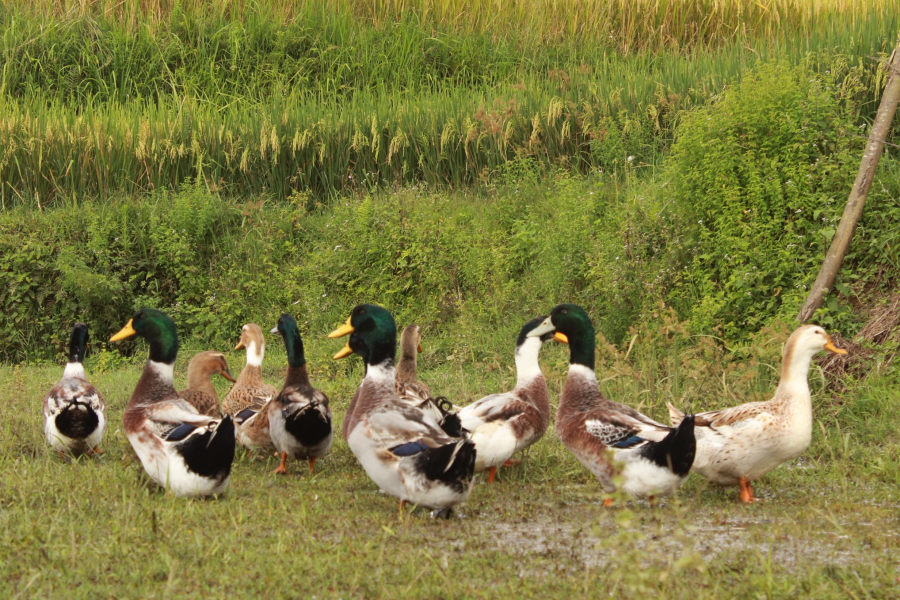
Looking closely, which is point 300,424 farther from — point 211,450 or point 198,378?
point 198,378

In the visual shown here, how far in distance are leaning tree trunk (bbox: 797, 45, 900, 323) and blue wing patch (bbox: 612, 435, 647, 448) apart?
3194 mm

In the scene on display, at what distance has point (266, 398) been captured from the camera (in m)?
7.45

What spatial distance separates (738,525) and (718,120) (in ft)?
Answer: 17.2

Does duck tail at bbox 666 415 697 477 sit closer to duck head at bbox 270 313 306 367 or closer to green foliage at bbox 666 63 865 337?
duck head at bbox 270 313 306 367

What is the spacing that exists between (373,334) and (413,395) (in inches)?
38.6

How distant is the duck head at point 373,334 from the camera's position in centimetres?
609

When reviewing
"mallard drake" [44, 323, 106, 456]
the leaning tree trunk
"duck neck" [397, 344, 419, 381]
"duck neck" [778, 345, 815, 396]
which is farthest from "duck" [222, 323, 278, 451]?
the leaning tree trunk

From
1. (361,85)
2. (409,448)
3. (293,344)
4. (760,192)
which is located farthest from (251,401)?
(361,85)

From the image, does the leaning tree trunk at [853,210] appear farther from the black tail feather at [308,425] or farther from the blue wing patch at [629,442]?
the black tail feather at [308,425]

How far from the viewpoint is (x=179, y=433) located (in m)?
5.52

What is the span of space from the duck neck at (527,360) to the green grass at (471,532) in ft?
1.99

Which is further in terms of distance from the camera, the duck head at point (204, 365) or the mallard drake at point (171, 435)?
the duck head at point (204, 365)

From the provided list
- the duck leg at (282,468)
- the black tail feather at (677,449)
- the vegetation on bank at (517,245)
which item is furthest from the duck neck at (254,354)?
the black tail feather at (677,449)

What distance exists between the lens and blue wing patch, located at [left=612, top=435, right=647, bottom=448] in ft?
17.7
